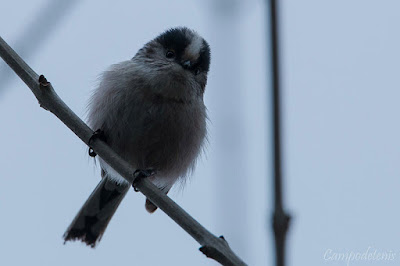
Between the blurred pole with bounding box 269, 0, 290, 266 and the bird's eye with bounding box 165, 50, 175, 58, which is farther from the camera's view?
the bird's eye with bounding box 165, 50, 175, 58

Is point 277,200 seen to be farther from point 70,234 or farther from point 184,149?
point 70,234

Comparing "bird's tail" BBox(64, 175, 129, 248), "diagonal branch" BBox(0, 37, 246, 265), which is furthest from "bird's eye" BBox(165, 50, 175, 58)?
"diagonal branch" BBox(0, 37, 246, 265)

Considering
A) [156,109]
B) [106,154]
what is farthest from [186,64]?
[106,154]

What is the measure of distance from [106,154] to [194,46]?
153 cm

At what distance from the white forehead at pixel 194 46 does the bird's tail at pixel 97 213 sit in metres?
1.32

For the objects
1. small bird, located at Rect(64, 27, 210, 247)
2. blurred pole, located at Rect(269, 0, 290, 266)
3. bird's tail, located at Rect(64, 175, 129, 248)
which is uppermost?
small bird, located at Rect(64, 27, 210, 247)

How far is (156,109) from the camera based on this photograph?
416 cm

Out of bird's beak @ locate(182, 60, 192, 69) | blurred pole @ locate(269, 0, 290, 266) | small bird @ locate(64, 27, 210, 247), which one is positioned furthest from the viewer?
bird's beak @ locate(182, 60, 192, 69)

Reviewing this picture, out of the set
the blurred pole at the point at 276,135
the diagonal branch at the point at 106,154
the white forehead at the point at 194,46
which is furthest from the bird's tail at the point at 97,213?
the blurred pole at the point at 276,135

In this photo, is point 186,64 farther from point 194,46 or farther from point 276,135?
point 276,135

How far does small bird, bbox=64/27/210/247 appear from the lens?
4.15 metres

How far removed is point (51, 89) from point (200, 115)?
1.68 metres

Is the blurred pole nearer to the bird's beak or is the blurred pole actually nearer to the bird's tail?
the bird's beak

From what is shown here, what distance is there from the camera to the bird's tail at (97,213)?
4727 mm
